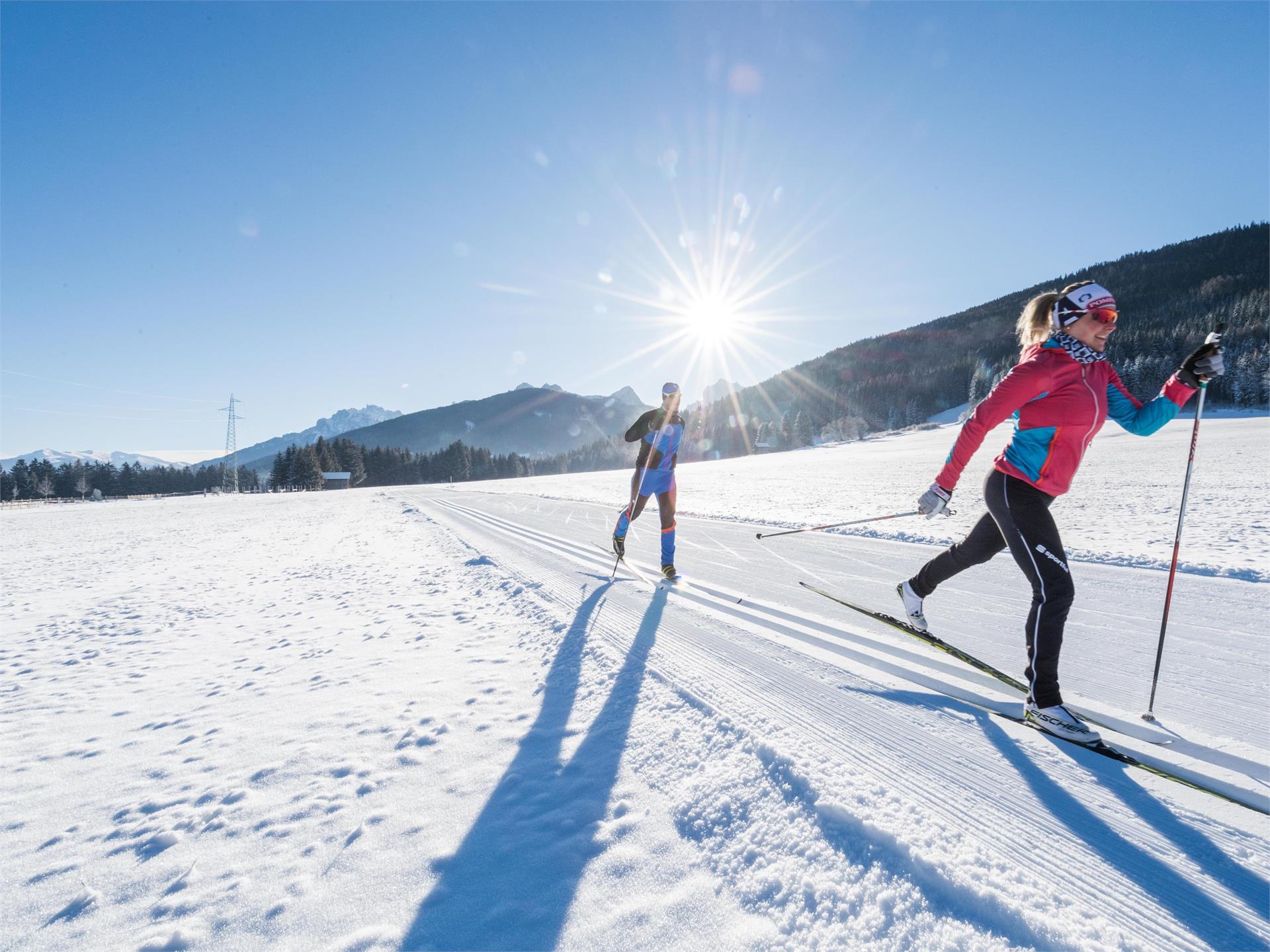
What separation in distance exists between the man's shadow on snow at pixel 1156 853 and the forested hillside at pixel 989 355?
246 feet

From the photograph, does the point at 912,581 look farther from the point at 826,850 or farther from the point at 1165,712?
the point at 826,850

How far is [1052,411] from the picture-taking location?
2.67 m

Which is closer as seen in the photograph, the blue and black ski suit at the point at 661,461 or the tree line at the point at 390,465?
the blue and black ski suit at the point at 661,461

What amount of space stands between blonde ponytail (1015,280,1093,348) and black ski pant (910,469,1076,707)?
0.79 m

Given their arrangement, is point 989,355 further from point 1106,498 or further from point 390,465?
point 390,465

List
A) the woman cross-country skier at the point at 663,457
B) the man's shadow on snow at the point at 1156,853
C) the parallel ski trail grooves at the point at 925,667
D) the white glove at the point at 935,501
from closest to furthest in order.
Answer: the man's shadow on snow at the point at 1156,853 < the parallel ski trail grooves at the point at 925,667 < the white glove at the point at 935,501 < the woman cross-country skier at the point at 663,457

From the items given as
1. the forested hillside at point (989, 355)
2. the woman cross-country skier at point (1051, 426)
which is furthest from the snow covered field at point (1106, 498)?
the forested hillside at point (989, 355)

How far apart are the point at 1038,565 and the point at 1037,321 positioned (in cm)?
141

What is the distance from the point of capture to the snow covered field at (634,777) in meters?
1.61

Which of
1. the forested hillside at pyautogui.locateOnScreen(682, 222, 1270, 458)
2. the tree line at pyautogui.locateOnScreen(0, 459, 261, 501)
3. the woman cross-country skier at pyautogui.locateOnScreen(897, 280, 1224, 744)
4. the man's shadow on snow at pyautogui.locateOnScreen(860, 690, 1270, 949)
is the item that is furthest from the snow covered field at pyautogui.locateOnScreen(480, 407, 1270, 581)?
the tree line at pyautogui.locateOnScreen(0, 459, 261, 501)

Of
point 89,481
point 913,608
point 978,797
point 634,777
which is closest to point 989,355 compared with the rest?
point 913,608

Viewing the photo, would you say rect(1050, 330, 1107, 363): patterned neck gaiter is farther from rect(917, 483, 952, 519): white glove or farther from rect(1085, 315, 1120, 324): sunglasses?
rect(917, 483, 952, 519): white glove

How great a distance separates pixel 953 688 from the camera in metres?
3.03

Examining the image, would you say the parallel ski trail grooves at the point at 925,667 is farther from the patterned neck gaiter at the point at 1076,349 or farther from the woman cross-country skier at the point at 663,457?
the patterned neck gaiter at the point at 1076,349
